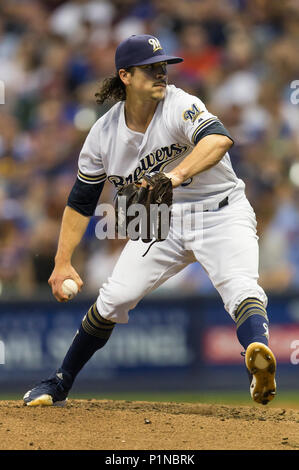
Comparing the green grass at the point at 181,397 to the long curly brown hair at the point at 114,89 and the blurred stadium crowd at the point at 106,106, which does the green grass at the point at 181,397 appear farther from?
the long curly brown hair at the point at 114,89

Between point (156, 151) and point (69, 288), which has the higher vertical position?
point (156, 151)

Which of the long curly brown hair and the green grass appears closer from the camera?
the long curly brown hair

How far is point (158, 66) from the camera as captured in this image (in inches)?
175

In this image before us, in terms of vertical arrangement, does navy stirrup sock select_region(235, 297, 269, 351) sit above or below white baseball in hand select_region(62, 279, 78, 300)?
below

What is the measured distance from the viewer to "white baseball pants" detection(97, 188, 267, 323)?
14.3 ft

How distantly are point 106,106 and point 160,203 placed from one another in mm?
4670

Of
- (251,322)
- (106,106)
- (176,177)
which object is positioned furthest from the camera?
(106,106)

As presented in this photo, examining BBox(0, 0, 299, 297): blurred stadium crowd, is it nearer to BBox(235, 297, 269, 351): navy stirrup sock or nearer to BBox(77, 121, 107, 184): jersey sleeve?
BBox(77, 121, 107, 184): jersey sleeve

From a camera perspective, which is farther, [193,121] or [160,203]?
[193,121]

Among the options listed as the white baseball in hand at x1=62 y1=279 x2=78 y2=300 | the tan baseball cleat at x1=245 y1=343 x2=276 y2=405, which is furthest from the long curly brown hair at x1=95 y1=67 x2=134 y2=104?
the tan baseball cleat at x1=245 y1=343 x2=276 y2=405

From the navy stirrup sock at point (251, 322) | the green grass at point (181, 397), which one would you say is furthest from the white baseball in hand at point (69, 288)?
the green grass at point (181, 397)

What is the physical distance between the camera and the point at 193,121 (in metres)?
4.26

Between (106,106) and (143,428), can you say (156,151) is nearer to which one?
(143,428)

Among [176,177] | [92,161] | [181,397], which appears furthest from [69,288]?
[181,397]
